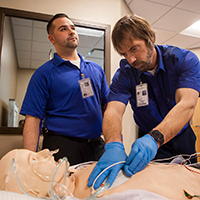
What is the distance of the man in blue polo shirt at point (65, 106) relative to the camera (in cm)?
141

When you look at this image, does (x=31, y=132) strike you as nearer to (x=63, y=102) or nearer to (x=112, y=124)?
(x=63, y=102)

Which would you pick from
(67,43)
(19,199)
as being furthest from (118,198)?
(67,43)

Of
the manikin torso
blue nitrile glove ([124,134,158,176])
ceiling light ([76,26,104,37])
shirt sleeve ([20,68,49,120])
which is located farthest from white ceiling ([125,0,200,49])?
the manikin torso

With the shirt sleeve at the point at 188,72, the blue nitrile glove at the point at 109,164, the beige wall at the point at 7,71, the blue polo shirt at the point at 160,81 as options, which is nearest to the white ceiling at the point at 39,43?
the beige wall at the point at 7,71

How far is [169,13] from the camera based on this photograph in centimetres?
307

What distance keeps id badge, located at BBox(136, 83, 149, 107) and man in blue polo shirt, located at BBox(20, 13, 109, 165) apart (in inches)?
14.5

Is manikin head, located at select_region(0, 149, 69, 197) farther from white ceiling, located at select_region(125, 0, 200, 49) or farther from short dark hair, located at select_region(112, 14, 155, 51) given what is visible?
white ceiling, located at select_region(125, 0, 200, 49)

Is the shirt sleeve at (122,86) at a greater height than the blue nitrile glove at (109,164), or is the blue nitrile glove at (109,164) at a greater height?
the shirt sleeve at (122,86)

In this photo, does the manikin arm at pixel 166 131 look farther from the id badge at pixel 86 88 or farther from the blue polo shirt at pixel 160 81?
the id badge at pixel 86 88

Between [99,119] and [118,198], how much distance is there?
90 centimetres

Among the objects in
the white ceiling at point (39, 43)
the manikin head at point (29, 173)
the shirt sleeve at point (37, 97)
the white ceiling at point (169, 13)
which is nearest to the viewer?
the manikin head at point (29, 173)

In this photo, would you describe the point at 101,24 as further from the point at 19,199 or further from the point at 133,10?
the point at 19,199

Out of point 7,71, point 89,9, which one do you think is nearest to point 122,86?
point 89,9

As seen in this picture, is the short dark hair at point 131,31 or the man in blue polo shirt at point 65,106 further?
the man in blue polo shirt at point 65,106
